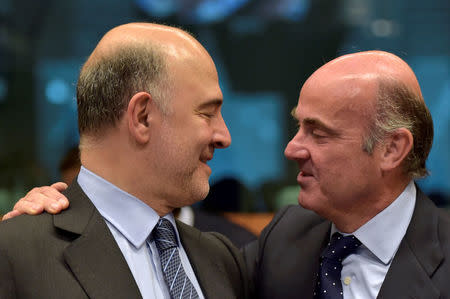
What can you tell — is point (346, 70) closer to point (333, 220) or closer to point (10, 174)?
point (333, 220)

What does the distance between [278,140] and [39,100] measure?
6.42 ft

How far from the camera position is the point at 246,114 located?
494 centimetres

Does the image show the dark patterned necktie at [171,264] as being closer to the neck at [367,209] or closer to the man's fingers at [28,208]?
the man's fingers at [28,208]

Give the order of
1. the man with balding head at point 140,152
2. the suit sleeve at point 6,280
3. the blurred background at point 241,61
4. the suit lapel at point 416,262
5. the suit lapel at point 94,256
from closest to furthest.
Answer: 1. the suit sleeve at point 6,280
2. the suit lapel at point 94,256
3. the man with balding head at point 140,152
4. the suit lapel at point 416,262
5. the blurred background at point 241,61

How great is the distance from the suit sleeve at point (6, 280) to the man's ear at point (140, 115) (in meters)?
0.46

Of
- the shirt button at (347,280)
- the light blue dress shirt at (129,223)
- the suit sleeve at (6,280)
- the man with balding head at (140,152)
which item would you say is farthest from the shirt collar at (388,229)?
the suit sleeve at (6,280)

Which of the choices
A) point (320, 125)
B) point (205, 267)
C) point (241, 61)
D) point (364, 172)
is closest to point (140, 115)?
point (205, 267)

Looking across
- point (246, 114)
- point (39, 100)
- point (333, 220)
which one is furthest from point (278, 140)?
point (333, 220)

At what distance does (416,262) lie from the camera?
188cm

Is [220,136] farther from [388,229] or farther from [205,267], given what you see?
[388,229]

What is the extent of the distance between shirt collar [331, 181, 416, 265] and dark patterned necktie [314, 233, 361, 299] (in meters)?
0.04

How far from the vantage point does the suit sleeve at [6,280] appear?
1.40 meters

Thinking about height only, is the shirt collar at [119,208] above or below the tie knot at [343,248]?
above

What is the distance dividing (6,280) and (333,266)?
1.03 metres
